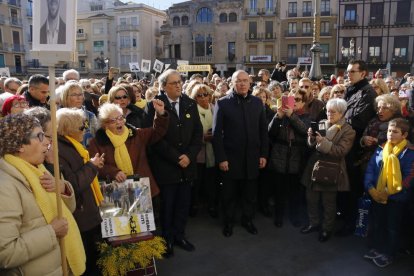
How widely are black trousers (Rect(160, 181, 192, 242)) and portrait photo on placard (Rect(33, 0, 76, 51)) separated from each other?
89.5 inches

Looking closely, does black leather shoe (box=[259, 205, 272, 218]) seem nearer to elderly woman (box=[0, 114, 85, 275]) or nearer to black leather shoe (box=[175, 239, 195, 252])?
black leather shoe (box=[175, 239, 195, 252])

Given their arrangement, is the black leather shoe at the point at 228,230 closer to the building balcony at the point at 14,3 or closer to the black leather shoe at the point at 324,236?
the black leather shoe at the point at 324,236

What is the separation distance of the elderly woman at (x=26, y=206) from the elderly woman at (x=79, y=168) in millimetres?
569

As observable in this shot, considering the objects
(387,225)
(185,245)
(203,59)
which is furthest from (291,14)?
(185,245)

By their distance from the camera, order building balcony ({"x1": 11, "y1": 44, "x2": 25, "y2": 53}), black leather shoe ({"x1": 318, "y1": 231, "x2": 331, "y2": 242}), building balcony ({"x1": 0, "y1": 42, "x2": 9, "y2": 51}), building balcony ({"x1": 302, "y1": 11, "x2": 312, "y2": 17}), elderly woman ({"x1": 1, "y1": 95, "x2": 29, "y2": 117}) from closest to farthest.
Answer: elderly woman ({"x1": 1, "y1": 95, "x2": 29, "y2": 117}) → black leather shoe ({"x1": 318, "y1": 231, "x2": 331, "y2": 242}) → building balcony ({"x1": 302, "y1": 11, "x2": 312, "y2": 17}) → building balcony ({"x1": 0, "y1": 42, "x2": 9, "y2": 51}) → building balcony ({"x1": 11, "y1": 44, "x2": 25, "y2": 53})

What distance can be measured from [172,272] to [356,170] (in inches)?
108

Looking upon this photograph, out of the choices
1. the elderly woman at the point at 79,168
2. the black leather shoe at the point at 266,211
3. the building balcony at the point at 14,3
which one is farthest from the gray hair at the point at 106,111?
the building balcony at the point at 14,3

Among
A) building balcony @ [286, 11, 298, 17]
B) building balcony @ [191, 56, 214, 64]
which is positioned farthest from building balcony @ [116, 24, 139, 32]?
building balcony @ [286, 11, 298, 17]

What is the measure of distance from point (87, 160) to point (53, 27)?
1311 mm

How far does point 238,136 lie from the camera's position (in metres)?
4.76

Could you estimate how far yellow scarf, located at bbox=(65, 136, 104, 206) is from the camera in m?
3.29

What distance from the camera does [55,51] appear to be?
248 cm

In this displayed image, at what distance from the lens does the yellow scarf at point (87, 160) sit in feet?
10.8

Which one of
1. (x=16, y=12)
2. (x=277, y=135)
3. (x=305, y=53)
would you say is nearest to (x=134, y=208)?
(x=277, y=135)
